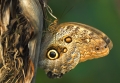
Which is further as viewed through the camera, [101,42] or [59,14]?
[59,14]

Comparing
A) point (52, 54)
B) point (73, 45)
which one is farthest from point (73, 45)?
point (52, 54)

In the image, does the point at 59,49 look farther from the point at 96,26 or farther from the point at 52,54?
the point at 96,26

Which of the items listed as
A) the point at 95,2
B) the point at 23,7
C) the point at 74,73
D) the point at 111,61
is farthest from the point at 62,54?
the point at 95,2

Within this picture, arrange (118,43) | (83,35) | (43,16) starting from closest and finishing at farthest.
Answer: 1. (43,16)
2. (83,35)
3. (118,43)

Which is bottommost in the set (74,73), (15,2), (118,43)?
(74,73)

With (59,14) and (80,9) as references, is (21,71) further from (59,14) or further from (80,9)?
(80,9)

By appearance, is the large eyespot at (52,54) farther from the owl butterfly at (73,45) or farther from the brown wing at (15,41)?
the brown wing at (15,41)

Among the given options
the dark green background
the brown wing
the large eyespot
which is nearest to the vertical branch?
the brown wing
